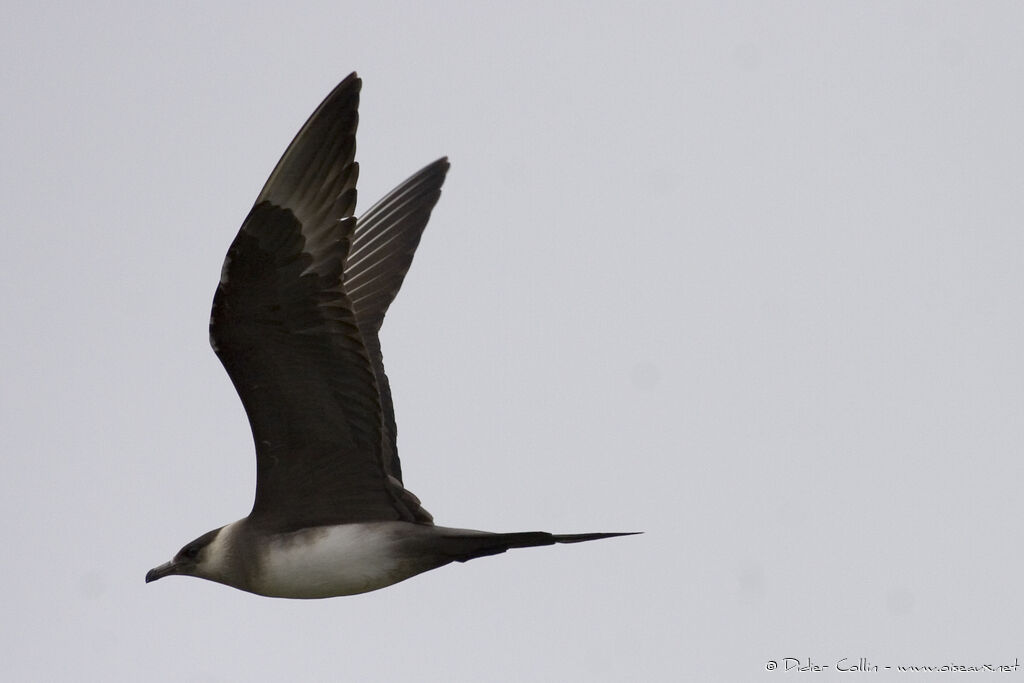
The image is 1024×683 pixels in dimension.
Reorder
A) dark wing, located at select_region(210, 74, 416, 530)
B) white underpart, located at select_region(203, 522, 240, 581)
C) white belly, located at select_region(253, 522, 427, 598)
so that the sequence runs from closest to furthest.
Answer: dark wing, located at select_region(210, 74, 416, 530)
white belly, located at select_region(253, 522, 427, 598)
white underpart, located at select_region(203, 522, 240, 581)

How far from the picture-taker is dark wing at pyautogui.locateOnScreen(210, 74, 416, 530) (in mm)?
8641

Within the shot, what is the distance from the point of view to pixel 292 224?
341 inches

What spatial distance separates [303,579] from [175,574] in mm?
985

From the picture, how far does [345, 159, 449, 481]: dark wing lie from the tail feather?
186 cm

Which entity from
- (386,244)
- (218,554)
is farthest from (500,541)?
(386,244)

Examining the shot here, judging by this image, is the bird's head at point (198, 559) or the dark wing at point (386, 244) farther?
the dark wing at point (386, 244)

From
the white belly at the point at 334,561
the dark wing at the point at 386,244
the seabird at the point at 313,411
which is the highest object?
the dark wing at the point at 386,244

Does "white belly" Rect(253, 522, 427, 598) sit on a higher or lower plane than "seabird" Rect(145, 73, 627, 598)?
lower

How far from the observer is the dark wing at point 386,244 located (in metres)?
11.0

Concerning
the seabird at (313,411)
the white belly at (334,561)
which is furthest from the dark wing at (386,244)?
the white belly at (334,561)

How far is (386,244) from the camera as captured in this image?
1144cm

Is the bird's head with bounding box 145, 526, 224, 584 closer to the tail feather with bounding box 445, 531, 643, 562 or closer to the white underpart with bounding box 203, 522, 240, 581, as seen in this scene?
the white underpart with bounding box 203, 522, 240, 581

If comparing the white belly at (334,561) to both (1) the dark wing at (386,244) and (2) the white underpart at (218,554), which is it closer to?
(2) the white underpart at (218,554)

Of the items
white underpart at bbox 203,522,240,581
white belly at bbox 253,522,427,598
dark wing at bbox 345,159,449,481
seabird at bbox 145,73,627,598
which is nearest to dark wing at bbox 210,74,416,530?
seabird at bbox 145,73,627,598
